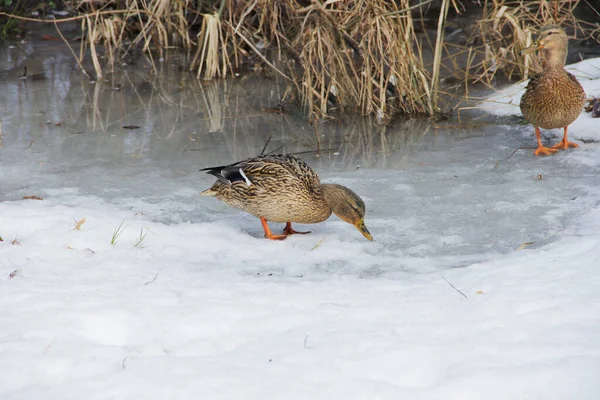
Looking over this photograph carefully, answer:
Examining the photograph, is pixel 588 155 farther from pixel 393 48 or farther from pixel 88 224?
pixel 88 224

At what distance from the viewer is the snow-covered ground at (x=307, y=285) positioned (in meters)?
2.52

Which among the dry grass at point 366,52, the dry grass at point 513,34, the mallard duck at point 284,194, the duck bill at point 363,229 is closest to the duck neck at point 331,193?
the mallard duck at point 284,194

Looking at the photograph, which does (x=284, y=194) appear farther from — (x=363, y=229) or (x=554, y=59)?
(x=554, y=59)

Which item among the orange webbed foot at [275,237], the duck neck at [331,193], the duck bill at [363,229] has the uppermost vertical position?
the duck neck at [331,193]

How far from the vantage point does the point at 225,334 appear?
2.84 metres

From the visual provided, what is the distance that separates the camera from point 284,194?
13.2ft

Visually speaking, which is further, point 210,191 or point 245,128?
point 245,128

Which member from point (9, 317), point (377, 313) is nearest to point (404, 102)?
point (377, 313)

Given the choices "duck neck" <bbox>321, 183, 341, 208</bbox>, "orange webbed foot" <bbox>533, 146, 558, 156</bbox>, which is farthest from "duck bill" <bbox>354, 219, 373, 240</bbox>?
"orange webbed foot" <bbox>533, 146, 558, 156</bbox>

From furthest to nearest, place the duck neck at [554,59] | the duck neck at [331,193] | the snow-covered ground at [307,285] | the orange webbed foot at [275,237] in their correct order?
the duck neck at [554,59] < the orange webbed foot at [275,237] < the duck neck at [331,193] < the snow-covered ground at [307,285]

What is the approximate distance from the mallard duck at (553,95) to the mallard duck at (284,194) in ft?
6.89

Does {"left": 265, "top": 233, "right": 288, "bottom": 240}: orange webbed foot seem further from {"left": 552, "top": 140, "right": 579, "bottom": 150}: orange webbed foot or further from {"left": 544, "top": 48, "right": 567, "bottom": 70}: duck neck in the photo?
{"left": 544, "top": 48, "right": 567, "bottom": 70}: duck neck

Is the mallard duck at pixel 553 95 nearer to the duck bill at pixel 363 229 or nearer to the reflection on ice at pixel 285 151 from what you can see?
the reflection on ice at pixel 285 151

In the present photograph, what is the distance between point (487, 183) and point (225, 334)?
102 inches
